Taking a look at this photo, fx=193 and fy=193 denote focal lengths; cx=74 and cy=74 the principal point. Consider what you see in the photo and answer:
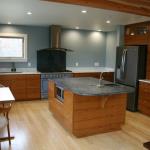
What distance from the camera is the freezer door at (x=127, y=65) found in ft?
16.1

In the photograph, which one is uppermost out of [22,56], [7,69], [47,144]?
[22,56]

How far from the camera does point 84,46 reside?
682 centimetres

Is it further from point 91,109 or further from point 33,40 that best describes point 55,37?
point 91,109

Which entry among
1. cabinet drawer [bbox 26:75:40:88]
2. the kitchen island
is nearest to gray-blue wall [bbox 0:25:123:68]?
cabinet drawer [bbox 26:75:40:88]

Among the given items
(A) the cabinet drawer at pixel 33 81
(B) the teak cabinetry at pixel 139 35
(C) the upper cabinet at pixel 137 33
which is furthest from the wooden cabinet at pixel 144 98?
(A) the cabinet drawer at pixel 33 81

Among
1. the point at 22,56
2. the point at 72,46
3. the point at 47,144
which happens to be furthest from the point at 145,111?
the point at 22,56

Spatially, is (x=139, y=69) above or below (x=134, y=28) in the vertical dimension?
below

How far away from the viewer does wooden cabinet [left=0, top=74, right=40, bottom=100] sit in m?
5.48

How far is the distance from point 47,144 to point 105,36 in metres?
4.95

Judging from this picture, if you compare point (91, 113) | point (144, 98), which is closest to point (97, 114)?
point (91, 113)

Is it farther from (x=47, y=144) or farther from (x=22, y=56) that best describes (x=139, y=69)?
(x=22, y=56)

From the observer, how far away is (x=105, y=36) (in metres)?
7.08

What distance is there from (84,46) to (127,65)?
214 cm

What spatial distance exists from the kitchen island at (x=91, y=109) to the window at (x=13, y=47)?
8.79 feet
